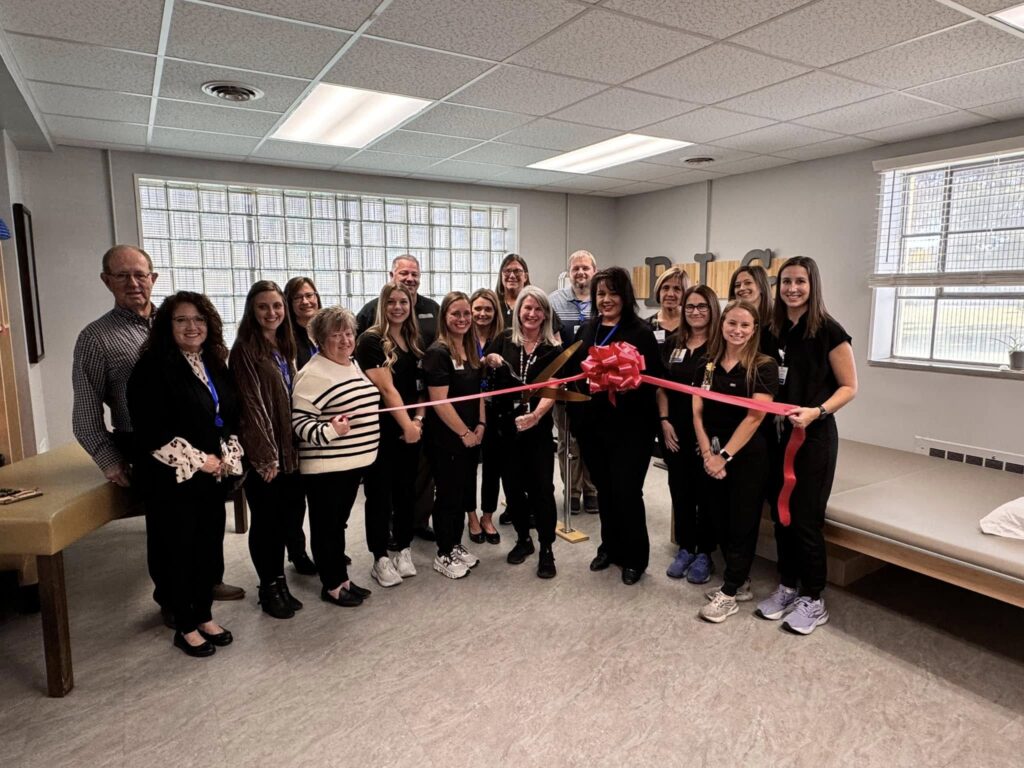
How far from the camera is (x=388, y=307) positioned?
10.3ft

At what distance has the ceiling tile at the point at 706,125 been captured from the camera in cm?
405

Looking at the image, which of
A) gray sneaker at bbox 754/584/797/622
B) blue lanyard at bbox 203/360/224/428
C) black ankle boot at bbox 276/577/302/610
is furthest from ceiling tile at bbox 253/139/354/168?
gray sneaker at bbox 754/584/797/622

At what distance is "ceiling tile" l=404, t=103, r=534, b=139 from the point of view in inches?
156

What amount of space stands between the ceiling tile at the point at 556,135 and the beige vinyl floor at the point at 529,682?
294cm

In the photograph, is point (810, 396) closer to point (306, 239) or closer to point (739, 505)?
point (739, 505)

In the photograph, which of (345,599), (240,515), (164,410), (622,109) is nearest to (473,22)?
(622,109)

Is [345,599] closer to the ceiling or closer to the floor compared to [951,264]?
closer to the floor

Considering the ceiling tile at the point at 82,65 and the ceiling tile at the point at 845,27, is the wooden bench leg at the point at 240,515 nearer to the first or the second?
the ceiling tile at the point at 82,65

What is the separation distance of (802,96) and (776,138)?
1.07 metres

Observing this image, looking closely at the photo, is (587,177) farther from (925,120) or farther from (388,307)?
(388,307)

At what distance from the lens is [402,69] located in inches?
127

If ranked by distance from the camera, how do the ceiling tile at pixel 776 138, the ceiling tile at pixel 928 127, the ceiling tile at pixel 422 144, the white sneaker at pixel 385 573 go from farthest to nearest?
1. the ceiling tile at pixel 422 144
2. the ceiling tile at pixel 776 138
3. the ceiling tile at pixel 928 127
4. the white sneaker at pixel 385 573

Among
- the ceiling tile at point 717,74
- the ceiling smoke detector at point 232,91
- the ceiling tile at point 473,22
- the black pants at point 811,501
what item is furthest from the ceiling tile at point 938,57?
the ceiling smoke detector at point 232,91

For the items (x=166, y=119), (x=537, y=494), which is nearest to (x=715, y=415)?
(x=537, y=494)
